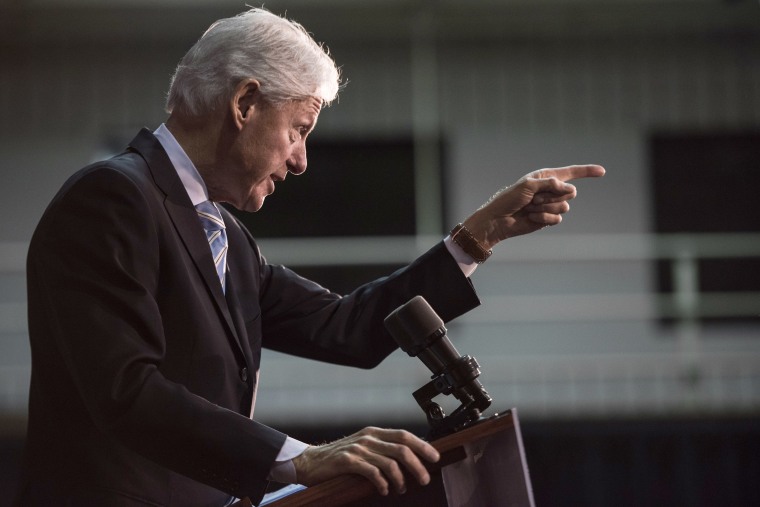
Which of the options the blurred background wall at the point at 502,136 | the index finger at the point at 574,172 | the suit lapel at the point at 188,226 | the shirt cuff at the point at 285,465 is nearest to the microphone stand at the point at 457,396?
the shirt cuff at the point at 285,465

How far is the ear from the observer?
1.98 meters

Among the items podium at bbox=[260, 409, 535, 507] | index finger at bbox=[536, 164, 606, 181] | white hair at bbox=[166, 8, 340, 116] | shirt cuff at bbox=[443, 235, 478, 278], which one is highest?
white hair at bbox=[166, 8, 340, 116]

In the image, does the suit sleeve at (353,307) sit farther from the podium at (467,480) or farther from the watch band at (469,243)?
the podium at (467,480)

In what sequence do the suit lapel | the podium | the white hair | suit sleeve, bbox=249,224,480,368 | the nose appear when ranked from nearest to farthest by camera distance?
1. the podium
2. the suit lapel
3. the white hair
4. the nose
5. suit sleeve, bbox=249,224,480,368

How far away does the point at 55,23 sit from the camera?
300 inches

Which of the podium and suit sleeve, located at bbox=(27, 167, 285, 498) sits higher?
suit sleeve, located at bbox=(27, 167, 285, 498)

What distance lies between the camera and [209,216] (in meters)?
2.04

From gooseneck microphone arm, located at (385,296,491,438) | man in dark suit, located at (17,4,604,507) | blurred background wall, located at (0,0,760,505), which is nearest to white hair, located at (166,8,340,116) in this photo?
man in dark suit, located at (17,4,604,507)

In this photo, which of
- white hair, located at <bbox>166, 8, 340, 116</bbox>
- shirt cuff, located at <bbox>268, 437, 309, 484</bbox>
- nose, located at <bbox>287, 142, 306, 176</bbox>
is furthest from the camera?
nose, located at <bbox>287, 142, 306, 176</bbox>

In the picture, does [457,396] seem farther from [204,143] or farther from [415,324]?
[204,143]

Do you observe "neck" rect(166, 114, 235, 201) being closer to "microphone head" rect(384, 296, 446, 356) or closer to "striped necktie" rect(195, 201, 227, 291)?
"striped necktie" rect(195, 201, 227, 291)

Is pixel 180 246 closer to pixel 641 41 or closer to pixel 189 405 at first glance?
pixel 189 405

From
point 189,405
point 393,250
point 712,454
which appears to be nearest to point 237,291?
point 189,405

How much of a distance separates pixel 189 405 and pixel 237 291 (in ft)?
1.67
